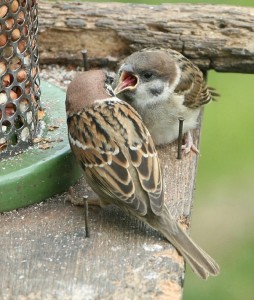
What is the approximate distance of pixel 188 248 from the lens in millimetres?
4012

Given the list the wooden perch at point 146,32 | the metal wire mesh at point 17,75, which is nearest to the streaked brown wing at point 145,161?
the metal wire mesh at point 17,75

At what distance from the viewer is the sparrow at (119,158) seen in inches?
160

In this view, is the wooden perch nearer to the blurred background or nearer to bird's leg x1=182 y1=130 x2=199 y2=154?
bird's leg x1=182 y1=130 x2=199 y2=154

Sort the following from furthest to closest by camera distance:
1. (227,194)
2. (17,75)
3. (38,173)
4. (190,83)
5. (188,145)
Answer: (227,194), (190,83), (188,145), (17,75), (38,173)

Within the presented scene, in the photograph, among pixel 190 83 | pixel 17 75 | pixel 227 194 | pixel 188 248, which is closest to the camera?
pixel 188 248

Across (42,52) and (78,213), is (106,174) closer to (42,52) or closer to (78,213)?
(78,213)

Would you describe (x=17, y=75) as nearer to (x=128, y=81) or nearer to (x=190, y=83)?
(x=128, y=81)

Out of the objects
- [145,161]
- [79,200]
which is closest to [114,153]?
[145,161]

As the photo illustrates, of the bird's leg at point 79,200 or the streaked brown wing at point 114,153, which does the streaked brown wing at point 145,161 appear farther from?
the bird's leg at point 79,200

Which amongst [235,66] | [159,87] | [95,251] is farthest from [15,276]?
[235,66]

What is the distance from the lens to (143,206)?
411 cm

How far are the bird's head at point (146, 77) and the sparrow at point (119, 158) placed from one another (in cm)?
58

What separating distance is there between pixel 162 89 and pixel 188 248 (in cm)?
138

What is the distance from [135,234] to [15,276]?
57 centimetres
